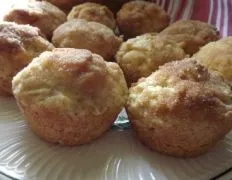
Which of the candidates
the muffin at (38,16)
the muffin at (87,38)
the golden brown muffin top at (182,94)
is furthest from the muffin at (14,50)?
the golden brown muffin top at (182,94)

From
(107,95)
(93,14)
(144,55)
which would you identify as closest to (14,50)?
(107,95)

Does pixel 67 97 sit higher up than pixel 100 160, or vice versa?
pixel 67 97

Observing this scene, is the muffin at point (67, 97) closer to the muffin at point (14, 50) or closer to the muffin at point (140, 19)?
the muffin at point (14, 50)

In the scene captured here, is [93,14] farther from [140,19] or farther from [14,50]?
[14,50]

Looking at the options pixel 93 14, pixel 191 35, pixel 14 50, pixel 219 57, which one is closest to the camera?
pixel 14 50

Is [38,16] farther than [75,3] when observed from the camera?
No

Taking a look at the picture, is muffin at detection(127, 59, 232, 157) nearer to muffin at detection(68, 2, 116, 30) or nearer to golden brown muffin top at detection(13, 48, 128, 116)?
golden brown muffin top at detection(13, 48, 128, 116)

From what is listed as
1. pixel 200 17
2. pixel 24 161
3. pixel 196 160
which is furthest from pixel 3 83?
pixel 200 17
